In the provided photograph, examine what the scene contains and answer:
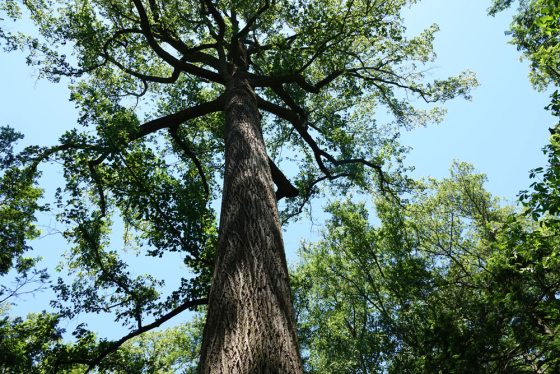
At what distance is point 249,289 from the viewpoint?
8.61 feet

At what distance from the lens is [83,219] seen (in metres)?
7.23

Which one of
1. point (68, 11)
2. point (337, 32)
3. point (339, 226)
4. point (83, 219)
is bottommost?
point (83, 219)

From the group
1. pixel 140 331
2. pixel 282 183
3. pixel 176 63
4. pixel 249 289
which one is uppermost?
pixel 176 63

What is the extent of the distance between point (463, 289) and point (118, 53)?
45.1 feet

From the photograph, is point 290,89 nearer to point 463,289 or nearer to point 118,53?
point 118,53

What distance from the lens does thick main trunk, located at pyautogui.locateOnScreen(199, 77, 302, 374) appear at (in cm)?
220

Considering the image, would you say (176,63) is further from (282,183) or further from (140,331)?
(140,331)

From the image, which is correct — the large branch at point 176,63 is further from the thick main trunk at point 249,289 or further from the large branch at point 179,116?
the thick main trunk at point 249,289

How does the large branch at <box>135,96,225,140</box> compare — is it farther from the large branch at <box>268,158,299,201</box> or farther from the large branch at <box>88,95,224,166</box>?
the large branch at <box>268,158,299,201</box>

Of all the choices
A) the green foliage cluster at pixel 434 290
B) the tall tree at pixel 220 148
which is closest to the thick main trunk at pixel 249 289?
the tall tree at pixel 220 148

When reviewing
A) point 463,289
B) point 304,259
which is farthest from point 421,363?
point 304,259

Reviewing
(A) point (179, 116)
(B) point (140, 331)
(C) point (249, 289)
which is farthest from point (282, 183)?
(C) point (249, 289)

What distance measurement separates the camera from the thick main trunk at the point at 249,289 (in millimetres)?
2195

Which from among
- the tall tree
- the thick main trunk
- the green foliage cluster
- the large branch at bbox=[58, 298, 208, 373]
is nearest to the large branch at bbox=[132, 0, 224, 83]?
the tall tree
